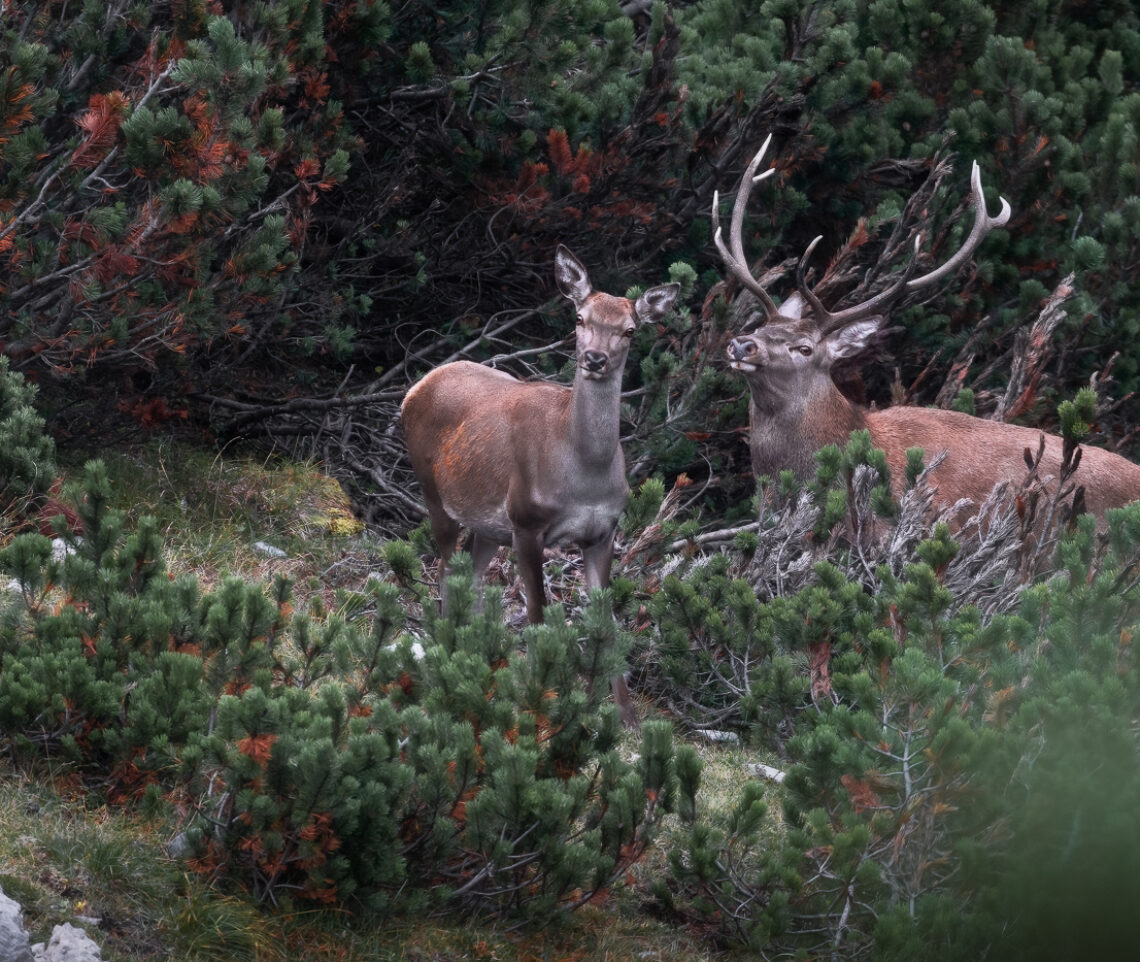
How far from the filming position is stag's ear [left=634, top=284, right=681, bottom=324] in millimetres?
6539

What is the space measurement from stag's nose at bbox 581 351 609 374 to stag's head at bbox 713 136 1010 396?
1.81 meters

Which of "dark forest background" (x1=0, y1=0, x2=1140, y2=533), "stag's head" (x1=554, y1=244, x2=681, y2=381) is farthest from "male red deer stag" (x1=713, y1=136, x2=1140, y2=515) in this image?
"stag's head" (x1=554, y1=244, x2=681, y2=381)

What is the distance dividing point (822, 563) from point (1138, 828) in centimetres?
383

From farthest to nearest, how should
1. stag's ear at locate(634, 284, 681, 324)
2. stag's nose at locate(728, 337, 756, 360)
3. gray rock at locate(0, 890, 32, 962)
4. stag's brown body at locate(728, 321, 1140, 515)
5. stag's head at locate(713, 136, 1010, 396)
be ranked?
stag's head at locate(713, 136, 1010, 396) → stag's nose at locate(728, 337, 756, 360) → stag's brown body at locate(728, 321, 1140, 515) → stag's ear at locate(634, 284, 681, 324) → gray rock at locate(0, 890, 32, 962)

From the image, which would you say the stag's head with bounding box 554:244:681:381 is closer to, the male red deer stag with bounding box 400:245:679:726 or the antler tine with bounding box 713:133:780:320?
the male red deer stag with bounding box 400:245:679:726

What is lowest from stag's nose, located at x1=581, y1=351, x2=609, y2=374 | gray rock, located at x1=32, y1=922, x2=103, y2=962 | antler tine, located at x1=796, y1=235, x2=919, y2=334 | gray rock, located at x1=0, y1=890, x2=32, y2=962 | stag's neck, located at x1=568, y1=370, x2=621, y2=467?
antler tine, located at x1=796, y1=235, x2=919, y2=334

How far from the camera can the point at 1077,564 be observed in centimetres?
471

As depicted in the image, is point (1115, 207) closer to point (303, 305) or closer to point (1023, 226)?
point (1023, 226)

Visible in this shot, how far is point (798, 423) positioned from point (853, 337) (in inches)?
23.6

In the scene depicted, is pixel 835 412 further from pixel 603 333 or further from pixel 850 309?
pixel 603 333

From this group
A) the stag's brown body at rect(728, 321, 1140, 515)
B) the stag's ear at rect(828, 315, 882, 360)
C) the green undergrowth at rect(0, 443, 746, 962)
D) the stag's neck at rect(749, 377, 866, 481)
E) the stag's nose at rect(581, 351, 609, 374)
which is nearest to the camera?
the green undergrowth at rect(0, 443, 746, 962)

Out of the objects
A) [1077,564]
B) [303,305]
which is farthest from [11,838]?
[303,305]

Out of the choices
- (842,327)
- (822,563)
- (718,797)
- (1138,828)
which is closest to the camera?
(1138,828)

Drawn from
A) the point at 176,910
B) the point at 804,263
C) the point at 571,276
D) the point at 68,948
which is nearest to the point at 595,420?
the point at 571,276
